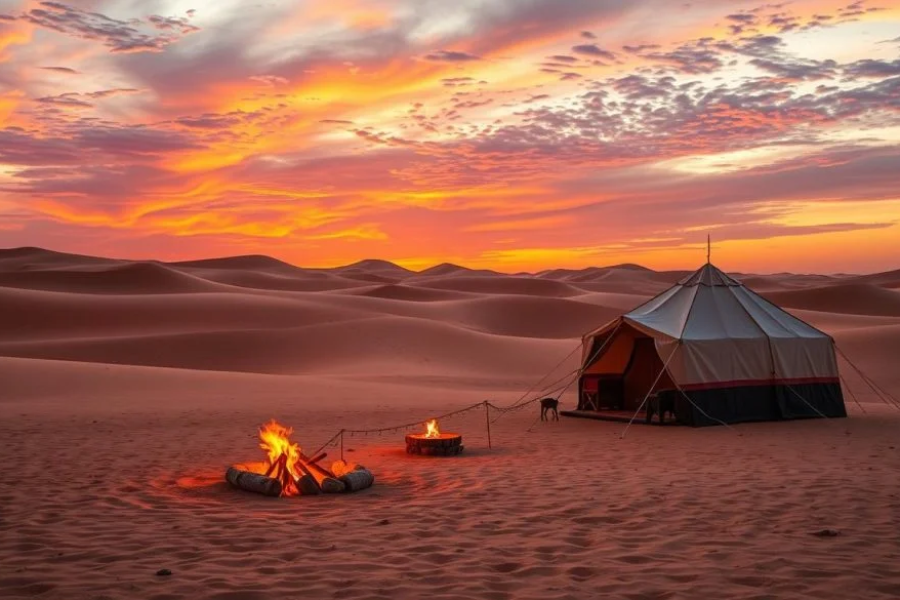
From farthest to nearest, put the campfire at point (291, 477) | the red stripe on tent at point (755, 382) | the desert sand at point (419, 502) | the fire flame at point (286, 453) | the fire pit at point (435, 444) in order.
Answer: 1. the red stripe on tent at point (755, 382)
2. the fire pit at point (435, 444)
3. the fire flame at point (286, 453)
4. the campfire at point (291, 477)
5. the desert sand at point (419, 502)

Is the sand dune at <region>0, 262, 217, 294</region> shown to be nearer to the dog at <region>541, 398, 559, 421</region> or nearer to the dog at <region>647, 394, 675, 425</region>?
the dog at <region>541, 398, 559, 421</region>

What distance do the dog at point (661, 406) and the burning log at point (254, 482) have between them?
30.3ft

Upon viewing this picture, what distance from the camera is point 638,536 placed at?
26.5ft

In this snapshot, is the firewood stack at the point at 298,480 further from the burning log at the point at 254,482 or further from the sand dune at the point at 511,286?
the sand dune at the point at 511,286

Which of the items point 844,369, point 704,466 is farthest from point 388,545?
point 844,369

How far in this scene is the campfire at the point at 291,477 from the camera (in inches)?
412

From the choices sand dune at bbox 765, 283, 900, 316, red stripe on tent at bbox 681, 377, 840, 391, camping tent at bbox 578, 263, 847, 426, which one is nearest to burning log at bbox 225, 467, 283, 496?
camping tent at bbox 578, 263, 847, 426

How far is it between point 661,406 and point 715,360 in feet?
4.78

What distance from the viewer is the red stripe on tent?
17.3 metres

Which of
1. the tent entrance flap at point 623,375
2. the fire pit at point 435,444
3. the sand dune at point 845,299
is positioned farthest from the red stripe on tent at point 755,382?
the sand dune at point 845,299

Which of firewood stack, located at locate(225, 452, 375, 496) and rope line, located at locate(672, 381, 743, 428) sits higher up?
rope line, located at locate(672, 381, 743, 428)

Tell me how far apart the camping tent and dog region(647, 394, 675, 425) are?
0.25 feet

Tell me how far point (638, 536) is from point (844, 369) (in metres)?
26.1

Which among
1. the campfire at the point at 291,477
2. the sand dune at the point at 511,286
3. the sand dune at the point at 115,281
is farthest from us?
the sand dune at the point at 511,286
